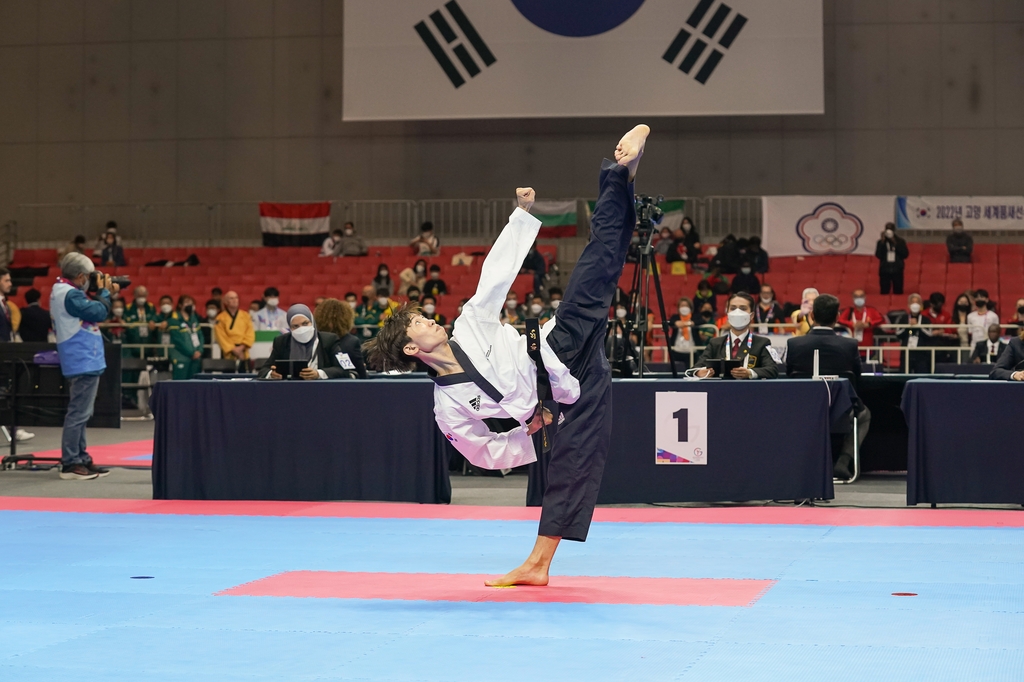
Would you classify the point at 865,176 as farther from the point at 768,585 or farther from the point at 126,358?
the point at 768,585

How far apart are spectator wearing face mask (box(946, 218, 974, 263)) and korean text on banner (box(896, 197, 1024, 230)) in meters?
0.27

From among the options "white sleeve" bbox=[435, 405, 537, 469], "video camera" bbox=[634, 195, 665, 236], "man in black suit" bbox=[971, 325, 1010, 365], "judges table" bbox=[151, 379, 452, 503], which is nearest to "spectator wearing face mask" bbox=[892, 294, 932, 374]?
"man in black suit" bbox=[971, 325, 1010, 365]

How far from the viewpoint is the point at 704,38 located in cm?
2045

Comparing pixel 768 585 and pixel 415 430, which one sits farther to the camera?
pixel 415 430

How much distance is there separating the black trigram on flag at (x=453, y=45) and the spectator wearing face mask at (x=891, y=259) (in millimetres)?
7231

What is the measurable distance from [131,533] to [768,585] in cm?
385

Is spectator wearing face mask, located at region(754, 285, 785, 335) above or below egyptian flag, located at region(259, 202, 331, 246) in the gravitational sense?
below

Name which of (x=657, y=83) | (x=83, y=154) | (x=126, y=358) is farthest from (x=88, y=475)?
(x=83, y=154)

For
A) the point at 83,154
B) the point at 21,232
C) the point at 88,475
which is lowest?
the point at 88,475

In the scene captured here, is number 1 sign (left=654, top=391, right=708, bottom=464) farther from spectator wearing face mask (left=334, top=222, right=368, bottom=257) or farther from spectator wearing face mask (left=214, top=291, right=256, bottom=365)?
spectator wearing face mask (left=334, top=222, right=368, bottom=257)

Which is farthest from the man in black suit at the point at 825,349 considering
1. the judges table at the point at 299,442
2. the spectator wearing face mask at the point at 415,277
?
the spectator wearing face mask at the point at 415,277

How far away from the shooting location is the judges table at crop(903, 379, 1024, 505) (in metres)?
8.05

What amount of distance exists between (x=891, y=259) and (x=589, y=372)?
1548cm

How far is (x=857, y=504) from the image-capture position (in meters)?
8.50
